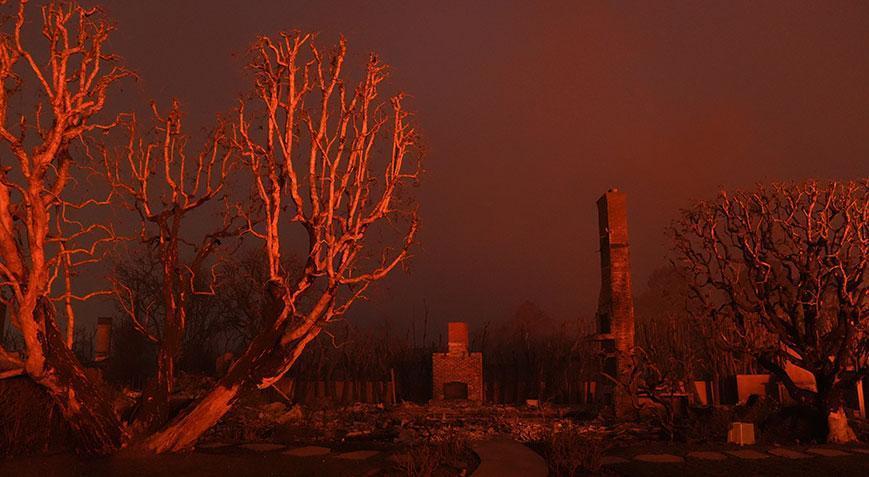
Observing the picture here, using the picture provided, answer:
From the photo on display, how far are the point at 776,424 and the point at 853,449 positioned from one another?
2314 mm

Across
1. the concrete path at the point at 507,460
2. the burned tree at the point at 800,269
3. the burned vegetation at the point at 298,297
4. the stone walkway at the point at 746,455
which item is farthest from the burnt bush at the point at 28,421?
the burned tree at the point at 800,269

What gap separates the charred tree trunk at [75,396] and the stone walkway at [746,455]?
5580mm

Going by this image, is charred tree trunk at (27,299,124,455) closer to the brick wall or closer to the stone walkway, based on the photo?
the stone walkway

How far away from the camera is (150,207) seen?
9742 mm

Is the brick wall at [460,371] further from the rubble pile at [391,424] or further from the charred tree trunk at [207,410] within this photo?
the charred tree trunk at [207,410]

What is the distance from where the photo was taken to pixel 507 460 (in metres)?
7.09

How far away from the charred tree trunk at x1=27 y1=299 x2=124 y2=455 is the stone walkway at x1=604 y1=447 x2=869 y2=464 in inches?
220

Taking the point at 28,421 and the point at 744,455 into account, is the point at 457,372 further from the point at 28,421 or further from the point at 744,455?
the point at 28,421

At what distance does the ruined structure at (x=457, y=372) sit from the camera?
18.4 meters

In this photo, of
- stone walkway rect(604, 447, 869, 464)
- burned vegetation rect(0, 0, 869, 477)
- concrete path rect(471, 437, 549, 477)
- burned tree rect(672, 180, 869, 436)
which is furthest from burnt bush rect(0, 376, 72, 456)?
burned tree rect(672, 180, 869, 436)

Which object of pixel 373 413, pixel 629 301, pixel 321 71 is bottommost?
pixel 373 413

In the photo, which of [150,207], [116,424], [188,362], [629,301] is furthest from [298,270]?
[116,424]

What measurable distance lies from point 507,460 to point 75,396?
4.80 metres

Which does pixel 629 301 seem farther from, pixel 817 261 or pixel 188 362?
pixel 188 362
